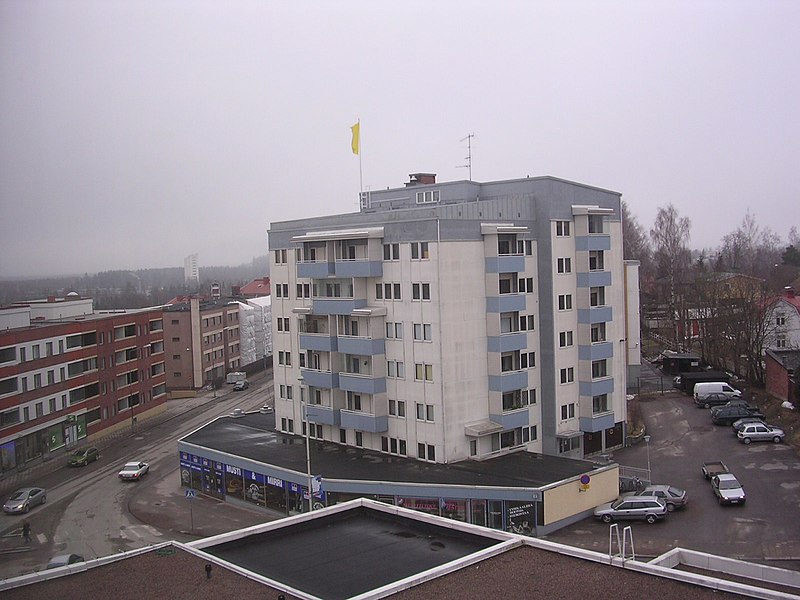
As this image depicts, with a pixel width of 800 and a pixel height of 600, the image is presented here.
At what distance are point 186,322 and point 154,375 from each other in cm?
968

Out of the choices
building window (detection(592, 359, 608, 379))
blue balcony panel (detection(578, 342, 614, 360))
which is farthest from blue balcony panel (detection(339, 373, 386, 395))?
building window (detection(592, 359, 608, 379))

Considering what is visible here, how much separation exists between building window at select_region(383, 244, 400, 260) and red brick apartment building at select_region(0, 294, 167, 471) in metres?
14.1

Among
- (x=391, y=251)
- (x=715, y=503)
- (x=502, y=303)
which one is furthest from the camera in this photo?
(x=391, y=251)

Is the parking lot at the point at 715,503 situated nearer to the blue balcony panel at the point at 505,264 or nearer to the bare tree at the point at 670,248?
the blue balcony panel at the point at 505,264

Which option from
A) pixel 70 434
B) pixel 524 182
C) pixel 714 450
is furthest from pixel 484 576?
pixel 70 434

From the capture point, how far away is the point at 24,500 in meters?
32.6

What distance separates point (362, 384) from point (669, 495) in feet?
42.5

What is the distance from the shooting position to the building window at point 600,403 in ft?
112

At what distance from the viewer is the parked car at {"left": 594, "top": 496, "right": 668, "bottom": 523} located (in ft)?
87.1

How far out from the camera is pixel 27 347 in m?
36.1

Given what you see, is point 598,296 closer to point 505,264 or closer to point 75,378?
point 505,264

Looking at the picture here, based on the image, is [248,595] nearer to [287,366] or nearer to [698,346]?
[287,366]

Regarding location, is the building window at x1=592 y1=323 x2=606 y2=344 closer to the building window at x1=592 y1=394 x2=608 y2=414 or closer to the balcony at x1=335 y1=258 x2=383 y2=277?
the building window at x1=592 y1=394 x2=608 y2=414

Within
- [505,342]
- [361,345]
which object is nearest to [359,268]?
[361,345]
